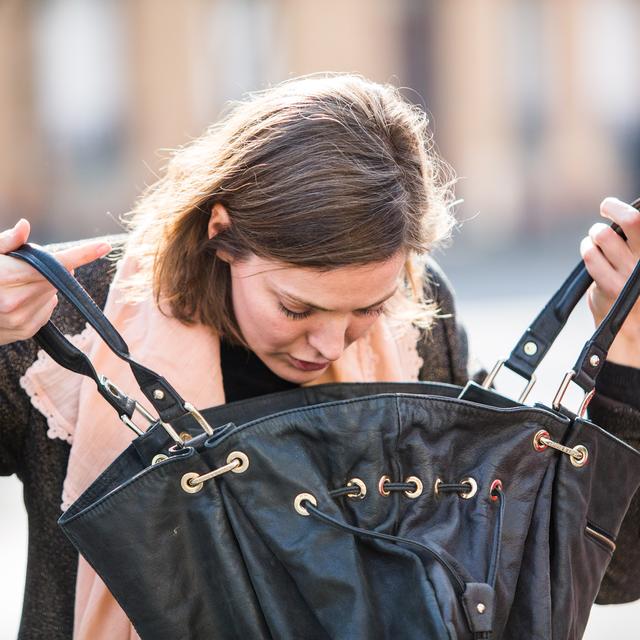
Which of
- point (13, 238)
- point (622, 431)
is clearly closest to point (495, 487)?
point (622, 431)

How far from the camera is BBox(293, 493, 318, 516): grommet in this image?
5.49 ft

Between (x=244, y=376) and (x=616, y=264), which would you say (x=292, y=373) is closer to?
(x=244, y=376)

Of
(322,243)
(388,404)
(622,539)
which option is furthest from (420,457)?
(622,539)

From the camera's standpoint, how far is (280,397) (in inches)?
76.8

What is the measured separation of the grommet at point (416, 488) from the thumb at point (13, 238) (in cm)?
67

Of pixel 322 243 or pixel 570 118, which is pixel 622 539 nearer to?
pixel 322 243

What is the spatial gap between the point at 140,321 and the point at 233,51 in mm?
15474

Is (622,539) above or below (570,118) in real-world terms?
above

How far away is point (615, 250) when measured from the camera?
1979 mm

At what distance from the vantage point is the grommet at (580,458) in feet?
5.97

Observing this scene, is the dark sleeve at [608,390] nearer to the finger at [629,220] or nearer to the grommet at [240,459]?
the finger at [629,220]

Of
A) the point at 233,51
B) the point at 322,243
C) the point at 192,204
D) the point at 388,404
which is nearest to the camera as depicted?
the point at 388,404

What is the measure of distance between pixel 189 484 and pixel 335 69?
1587 cm

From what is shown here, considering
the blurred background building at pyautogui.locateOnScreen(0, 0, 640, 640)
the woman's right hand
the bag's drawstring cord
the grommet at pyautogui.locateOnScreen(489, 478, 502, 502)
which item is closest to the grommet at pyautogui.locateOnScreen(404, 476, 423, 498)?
the bag's drawstring cord
